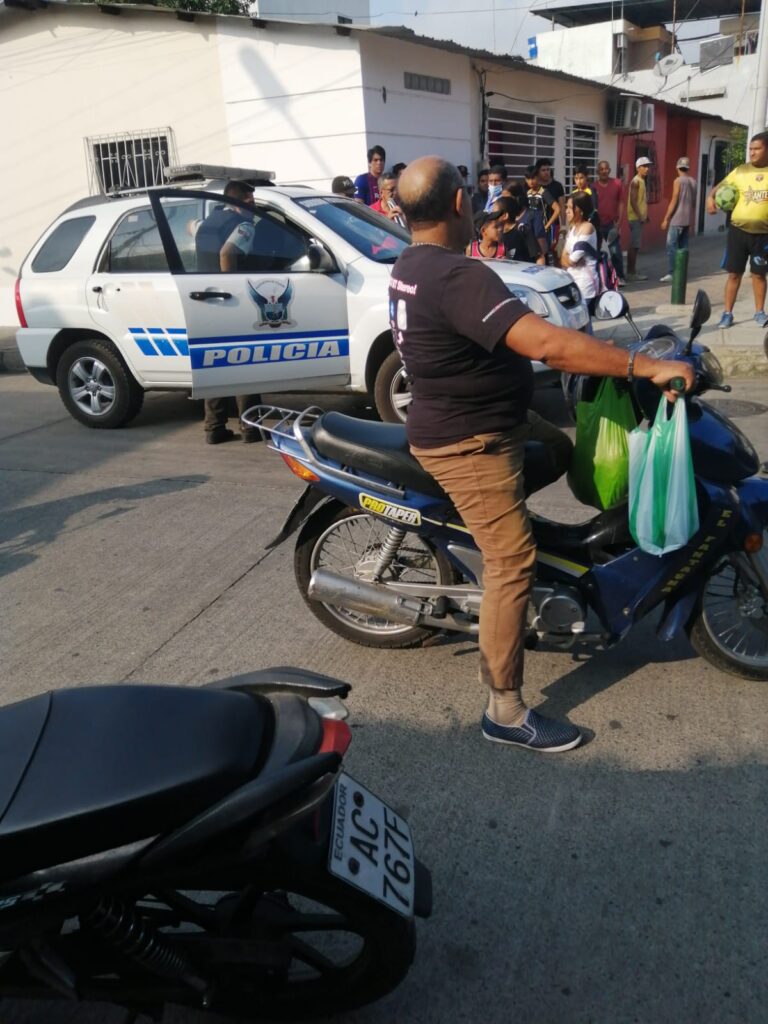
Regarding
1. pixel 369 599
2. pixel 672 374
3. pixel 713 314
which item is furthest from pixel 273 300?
pixel 713 314

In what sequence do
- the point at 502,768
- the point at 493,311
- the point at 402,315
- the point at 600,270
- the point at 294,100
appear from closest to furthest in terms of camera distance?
the point at 493,311 → the point at 402,315 → the point at 502,768 → the point at 600,270 → the point at 294,100

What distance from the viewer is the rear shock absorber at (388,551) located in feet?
11.6

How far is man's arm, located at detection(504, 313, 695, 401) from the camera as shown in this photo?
258 centimetres

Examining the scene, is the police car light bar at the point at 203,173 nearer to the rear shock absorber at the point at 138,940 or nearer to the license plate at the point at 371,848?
the license plate at the point at 371,848

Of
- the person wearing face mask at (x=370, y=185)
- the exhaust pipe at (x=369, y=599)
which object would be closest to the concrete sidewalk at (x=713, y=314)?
the person wearing face mask at (x=370, y=185)

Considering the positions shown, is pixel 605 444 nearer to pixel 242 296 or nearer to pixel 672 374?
pixel 672 374

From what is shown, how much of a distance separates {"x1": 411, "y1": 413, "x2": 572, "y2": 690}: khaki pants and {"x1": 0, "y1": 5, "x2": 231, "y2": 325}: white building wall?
1144cm

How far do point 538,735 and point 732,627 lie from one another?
0.94 m

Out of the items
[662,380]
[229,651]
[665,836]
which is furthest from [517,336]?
[229,651]

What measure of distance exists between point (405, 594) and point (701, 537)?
115 cm

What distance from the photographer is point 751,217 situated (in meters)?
8.92

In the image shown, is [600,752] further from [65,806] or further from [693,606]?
[65,806]

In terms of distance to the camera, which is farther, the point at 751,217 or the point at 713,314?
the point at 713,314

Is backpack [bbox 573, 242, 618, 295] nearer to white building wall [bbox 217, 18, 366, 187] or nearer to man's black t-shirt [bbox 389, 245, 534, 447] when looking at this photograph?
white building wall [bbox 217, 18, 366, 187]
